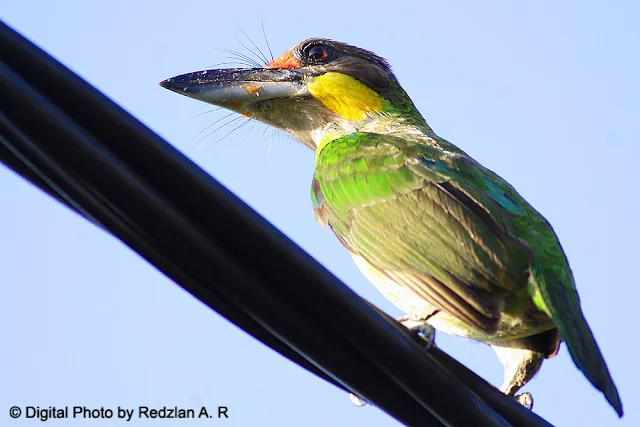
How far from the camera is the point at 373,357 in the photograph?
2.87 m

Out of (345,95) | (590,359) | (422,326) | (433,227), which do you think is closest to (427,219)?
(433,227)

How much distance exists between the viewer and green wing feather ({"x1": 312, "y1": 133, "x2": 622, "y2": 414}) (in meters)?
4.19

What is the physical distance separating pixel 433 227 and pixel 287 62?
8.25 ft

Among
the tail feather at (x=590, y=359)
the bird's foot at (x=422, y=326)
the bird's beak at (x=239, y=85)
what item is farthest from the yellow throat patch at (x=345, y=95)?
the tail feather at (x=590, y=359)

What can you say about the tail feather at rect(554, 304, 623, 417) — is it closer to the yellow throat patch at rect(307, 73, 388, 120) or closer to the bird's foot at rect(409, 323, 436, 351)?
the bird's foot at rect(409, 323, 436, 351)

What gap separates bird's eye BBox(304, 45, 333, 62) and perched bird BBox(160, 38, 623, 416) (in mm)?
298

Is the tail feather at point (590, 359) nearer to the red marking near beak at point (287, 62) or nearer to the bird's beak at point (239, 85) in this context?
the bird's beak at point (239, 85)

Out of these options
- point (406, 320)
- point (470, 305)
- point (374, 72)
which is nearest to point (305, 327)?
point (470, 305)

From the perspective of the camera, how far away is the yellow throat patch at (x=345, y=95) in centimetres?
636

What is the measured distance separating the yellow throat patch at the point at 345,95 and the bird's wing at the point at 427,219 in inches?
32.1

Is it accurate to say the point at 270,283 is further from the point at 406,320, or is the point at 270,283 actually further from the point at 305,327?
the point at 406,320

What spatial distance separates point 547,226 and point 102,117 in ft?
10.4

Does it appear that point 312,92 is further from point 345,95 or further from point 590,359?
point 590,359

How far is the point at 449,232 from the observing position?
4.44m
